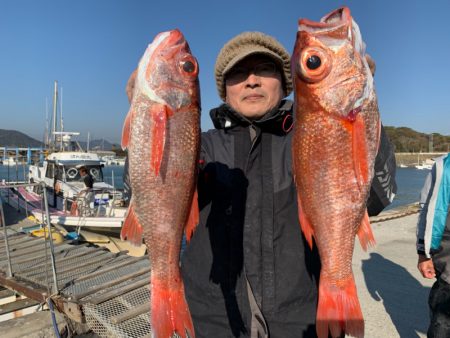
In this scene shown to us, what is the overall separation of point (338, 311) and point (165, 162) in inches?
46.4

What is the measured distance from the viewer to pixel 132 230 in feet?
6.56

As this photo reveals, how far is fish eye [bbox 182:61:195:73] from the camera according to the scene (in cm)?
192

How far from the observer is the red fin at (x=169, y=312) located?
6.28 ft

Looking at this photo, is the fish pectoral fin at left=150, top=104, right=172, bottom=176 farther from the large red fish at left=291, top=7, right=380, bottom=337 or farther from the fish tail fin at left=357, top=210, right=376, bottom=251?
the fish tail fin at left=357, top=210, right=376, bottom=251

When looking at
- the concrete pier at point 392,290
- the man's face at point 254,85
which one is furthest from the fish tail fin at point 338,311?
the concrete pier at point 392,290

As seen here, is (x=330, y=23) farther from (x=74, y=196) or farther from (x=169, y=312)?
(x=74, y=196)

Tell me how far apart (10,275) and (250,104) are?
664cm

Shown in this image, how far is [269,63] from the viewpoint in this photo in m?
2.43

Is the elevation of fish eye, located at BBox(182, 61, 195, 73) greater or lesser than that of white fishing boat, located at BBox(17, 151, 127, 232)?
greater

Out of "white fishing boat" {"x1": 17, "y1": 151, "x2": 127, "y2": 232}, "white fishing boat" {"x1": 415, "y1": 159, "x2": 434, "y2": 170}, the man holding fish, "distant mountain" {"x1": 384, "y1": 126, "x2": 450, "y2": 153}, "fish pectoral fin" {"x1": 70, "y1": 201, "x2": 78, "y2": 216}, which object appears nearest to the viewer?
the man holding fish

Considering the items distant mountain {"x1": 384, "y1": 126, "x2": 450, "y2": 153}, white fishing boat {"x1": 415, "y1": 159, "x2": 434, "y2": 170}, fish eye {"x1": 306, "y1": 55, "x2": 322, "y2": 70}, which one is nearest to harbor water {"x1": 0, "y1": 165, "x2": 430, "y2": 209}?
fish eye {"x1": 306, "y1": 55, "x2": 322, "y2": 70}

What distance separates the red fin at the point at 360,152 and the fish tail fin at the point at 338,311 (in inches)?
21.1

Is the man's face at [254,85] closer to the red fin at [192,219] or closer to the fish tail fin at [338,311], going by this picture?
the red fin at [192,219]

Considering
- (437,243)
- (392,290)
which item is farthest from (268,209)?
(392,290)
